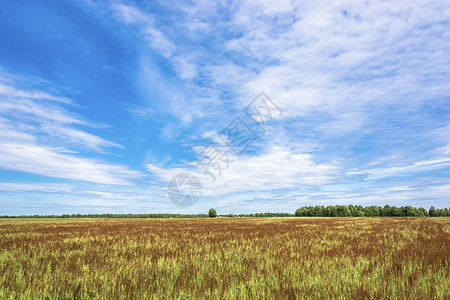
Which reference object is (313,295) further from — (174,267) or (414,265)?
(414,265)

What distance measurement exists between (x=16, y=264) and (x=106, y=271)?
2.11 meters

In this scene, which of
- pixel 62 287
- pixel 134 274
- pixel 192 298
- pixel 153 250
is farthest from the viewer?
pixel 153 250

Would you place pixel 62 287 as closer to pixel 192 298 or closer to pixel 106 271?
pixel 106 271

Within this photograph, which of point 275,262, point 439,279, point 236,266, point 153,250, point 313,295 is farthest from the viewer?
point 153,250

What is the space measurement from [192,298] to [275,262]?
2.48m

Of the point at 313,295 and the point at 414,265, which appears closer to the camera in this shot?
the point at 313,295

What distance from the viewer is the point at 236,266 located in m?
4.47

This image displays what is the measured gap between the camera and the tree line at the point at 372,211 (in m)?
95.3

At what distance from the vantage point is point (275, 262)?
15.7ft

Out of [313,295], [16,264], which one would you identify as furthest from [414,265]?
[16,264]

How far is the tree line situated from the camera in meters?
95.3

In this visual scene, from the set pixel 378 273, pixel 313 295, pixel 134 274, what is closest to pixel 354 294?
pixel 313 295

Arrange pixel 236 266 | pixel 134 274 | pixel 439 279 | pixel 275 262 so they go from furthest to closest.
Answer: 1. pixel 275 262
2. pixel 236 266
3. pixel 134 274
4. pixel 439 279

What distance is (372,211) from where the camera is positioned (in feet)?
350
